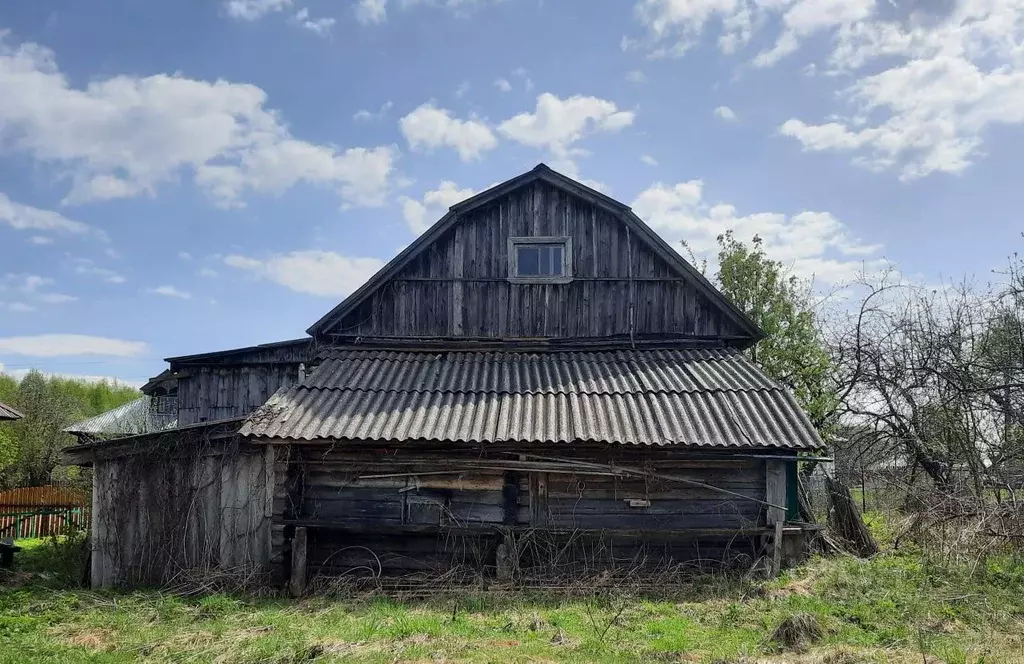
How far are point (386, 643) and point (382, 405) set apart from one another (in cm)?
440

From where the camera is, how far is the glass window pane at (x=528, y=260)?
43.3ft

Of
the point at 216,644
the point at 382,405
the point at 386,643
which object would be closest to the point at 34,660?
the point at 216,644

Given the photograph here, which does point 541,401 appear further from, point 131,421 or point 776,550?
point 131,421

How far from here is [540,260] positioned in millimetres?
13227

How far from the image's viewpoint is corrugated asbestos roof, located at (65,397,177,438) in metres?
23.4

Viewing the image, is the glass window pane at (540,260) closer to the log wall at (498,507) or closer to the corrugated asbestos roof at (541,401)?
the corrugated asbestos roof at (541,401)

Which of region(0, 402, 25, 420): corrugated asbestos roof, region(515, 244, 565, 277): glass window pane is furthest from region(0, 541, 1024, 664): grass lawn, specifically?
region(515, 244, 565, 277): glass window pane

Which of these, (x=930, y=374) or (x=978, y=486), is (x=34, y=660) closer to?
(x=978, y=486)

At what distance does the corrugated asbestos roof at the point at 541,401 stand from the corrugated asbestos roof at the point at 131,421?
14.2 m

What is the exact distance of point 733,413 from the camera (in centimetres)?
1019

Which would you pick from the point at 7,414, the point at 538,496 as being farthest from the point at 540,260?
the point at 7,414

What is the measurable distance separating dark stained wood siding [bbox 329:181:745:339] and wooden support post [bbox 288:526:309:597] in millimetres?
4545

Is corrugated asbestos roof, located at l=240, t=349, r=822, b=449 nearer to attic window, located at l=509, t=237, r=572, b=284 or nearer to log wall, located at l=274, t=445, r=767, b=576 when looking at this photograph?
log wall, located at l=274, t=445, r=767, b=576

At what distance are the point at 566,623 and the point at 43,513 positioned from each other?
16866 millimetres
